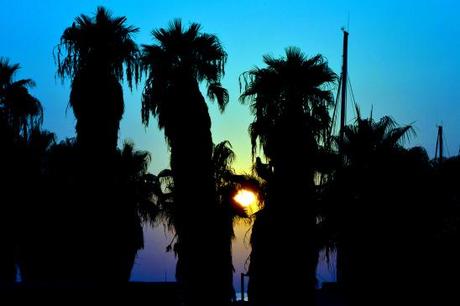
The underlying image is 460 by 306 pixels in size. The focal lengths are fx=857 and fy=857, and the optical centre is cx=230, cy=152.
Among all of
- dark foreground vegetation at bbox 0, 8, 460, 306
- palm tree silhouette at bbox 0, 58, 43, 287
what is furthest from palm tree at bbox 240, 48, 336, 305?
palm tree silhouette at bbox 0, 58, 43, 287

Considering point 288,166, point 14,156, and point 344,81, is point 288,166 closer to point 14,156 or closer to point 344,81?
point 344,81

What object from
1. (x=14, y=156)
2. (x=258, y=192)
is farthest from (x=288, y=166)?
(x=14, y=156)

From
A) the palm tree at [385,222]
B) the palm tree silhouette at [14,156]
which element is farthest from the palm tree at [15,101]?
the palm tree at [385,222]

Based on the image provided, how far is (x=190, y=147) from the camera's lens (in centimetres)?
2605

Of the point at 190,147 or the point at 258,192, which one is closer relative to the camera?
the point at 190,147

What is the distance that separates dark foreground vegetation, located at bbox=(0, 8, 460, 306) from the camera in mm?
25641

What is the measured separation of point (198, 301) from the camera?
25.3m

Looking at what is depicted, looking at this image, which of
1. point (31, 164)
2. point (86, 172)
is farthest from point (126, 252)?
point (31, 164)

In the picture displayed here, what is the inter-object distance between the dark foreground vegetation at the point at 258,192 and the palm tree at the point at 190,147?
42 millimetres

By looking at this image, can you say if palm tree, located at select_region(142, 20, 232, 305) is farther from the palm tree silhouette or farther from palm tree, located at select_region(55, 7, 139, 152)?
the palm tree silhouette

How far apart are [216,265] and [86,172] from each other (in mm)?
6163

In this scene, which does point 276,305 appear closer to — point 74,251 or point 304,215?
point 304,215

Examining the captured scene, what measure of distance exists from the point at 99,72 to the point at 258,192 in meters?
7.01

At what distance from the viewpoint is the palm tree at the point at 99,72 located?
95.0 feet
